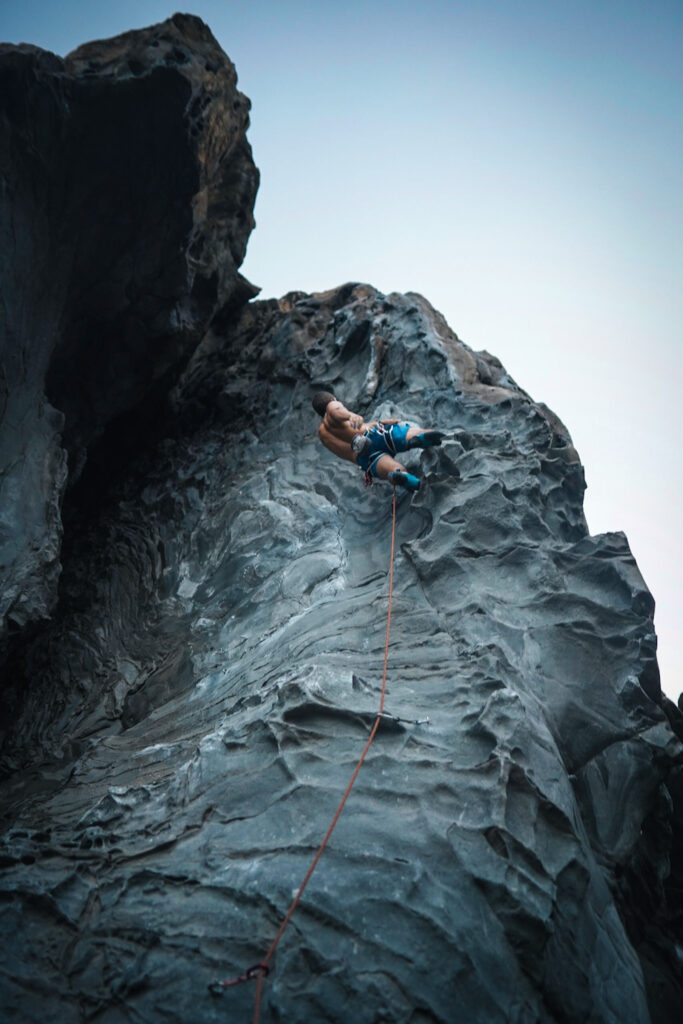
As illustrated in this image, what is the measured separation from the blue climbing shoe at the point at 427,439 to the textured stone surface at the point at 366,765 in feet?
0.67

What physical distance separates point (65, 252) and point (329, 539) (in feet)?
11.8

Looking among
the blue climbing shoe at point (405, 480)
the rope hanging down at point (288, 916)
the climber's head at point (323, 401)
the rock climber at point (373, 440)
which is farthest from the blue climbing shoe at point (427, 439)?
the rope hanging down at point (288, 916)

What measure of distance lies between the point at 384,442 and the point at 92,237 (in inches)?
134

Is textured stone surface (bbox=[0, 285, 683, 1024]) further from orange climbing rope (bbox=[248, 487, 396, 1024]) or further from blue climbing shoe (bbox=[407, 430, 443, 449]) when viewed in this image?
blue climbing shoe (bbox=[407, 430, 443, 449])

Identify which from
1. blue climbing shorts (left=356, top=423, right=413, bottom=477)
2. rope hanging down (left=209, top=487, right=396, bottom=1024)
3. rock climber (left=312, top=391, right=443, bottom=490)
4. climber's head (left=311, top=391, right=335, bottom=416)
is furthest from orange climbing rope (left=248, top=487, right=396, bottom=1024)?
climber's head (left=311, top=391, right=335, bottom=416)

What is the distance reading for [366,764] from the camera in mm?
3379

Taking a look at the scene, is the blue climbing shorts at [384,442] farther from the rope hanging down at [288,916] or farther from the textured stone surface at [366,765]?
the rope hanging down at [288,916]

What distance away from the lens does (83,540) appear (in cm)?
775

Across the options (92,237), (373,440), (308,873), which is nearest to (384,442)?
(373,440)

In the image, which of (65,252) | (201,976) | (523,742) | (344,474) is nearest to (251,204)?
(65,252)

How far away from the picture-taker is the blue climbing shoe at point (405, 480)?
18.5 feet

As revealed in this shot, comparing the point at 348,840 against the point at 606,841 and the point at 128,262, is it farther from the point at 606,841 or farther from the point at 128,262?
the point at 128,262

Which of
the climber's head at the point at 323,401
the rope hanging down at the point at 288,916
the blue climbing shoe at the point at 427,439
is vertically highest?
the climber's head at the point at 323,401

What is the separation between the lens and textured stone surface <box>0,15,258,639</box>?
18.1 feet
